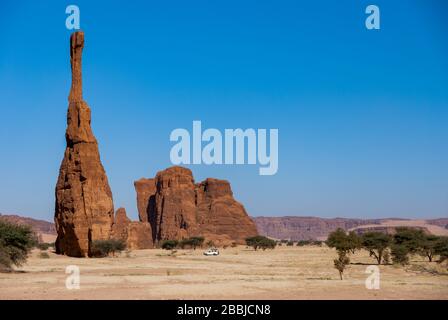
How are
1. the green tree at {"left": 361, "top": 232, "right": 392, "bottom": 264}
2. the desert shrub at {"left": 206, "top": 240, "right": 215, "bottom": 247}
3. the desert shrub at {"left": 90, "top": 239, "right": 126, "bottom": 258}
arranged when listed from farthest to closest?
the desert shrub at {"left": 206, "top": 240, "right": 215, "bottom": 247}, the desert shrub at {"left": 90, "top": 239, "right": 126, "bottom": 258}, the green tree at {"left": 361, "top": 232, "right": 392, "bottom": 264}

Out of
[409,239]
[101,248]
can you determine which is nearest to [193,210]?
[101,248]

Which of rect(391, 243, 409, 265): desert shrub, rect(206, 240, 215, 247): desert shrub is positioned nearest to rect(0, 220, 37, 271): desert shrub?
rect(391, 243, 409, 265): desert shrub

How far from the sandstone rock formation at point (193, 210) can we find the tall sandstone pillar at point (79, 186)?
7796 centimetres

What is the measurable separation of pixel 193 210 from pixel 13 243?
405ft

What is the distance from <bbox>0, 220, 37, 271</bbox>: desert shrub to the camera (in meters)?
39.0

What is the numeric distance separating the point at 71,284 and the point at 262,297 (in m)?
11.6

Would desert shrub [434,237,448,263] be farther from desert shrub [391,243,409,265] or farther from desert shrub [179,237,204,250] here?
desert shrub [179,237,204,250]

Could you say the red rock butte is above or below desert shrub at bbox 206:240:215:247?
above

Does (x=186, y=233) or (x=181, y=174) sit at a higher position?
(x=181, y=174)

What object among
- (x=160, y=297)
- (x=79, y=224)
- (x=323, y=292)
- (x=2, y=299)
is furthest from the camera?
(x=79, y=224)

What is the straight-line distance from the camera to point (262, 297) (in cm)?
2462

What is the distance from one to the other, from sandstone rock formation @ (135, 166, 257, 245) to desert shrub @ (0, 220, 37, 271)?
112 metres

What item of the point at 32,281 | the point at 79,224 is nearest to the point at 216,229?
the point at 79,224

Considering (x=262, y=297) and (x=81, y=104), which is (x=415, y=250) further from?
(x=81, y=104)
